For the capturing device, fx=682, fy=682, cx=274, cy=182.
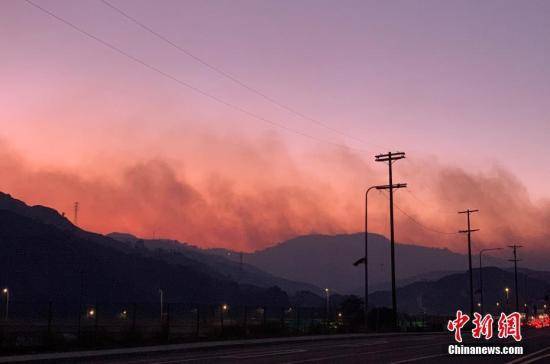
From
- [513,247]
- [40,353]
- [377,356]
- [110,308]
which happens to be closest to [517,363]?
[377,356]

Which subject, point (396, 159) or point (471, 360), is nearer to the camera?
point (471, 360)

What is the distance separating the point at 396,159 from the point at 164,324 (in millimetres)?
33505

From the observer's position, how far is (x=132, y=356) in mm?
27594

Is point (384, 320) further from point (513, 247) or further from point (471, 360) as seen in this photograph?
point (513, 247)

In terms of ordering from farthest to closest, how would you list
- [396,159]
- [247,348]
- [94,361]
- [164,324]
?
[396,159], [164,324], [247,348], [94,361]

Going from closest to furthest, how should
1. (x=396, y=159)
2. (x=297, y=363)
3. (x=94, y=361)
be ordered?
(x=297, y=363), (x=94, y=361), (x=396, y=159)

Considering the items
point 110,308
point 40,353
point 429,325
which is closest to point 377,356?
point 40,353

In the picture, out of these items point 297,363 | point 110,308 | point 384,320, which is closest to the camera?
point 297,363

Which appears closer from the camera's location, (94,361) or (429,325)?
(94,361)

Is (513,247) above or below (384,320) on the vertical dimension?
above

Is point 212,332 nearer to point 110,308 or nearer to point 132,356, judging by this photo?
point 132,356

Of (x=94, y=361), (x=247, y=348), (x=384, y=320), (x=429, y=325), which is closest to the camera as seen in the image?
(x=94, y=361)

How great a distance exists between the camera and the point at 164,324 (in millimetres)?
39312

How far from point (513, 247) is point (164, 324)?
115m
